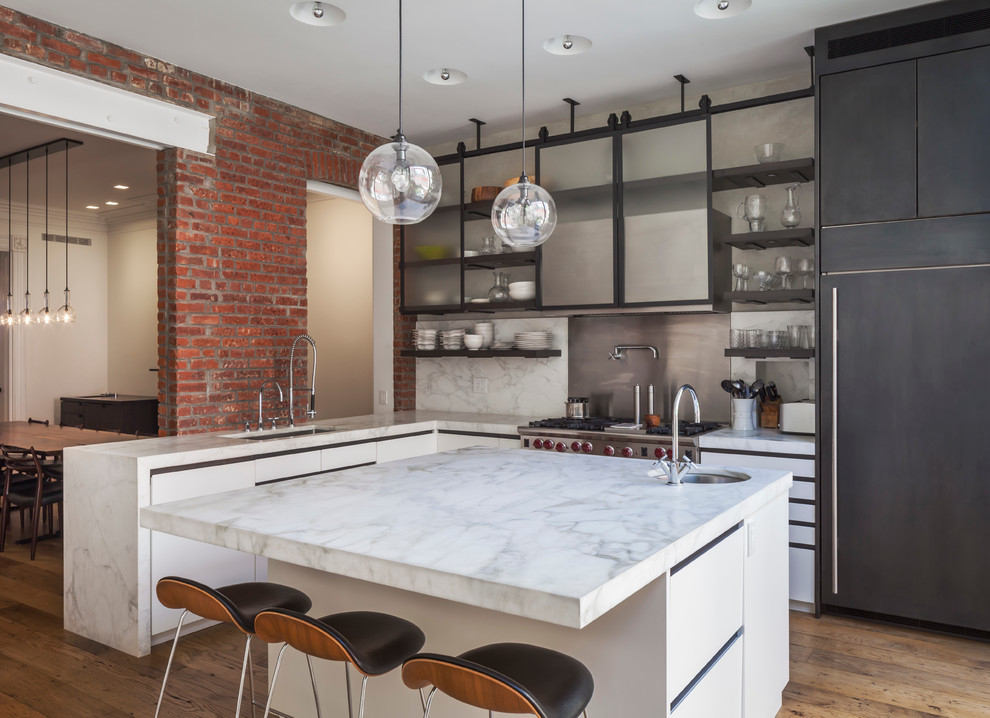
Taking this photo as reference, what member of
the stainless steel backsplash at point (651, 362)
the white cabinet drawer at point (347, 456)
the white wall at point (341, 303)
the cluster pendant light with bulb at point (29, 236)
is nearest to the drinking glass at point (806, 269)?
the stainless steel backsplash at point (651, 362)

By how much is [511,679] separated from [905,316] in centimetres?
305

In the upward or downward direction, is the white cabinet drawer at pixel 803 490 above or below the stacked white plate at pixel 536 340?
below

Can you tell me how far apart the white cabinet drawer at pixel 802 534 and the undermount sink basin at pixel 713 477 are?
1.37m

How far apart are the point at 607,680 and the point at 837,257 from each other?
9.10 ft

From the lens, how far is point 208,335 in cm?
431

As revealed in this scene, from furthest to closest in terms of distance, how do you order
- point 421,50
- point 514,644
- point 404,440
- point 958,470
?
point 404,440 → point 421,50 → point 958,470 → point 514,644

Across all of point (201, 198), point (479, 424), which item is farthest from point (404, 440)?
point (201, 198)

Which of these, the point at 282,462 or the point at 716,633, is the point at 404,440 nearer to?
the point at 282,462

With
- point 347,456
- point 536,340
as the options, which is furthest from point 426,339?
point 347,456

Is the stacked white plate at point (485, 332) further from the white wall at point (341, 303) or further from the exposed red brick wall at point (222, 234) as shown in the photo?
the white wall at point (341, 303)

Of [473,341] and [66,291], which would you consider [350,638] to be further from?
[66,291]

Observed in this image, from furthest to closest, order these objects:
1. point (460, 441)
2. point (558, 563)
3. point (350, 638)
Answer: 1. point (460, 441)
2. point (350, 638)
3. point (558, 563)

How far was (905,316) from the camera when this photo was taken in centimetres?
360

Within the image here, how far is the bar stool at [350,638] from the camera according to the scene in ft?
5.68
